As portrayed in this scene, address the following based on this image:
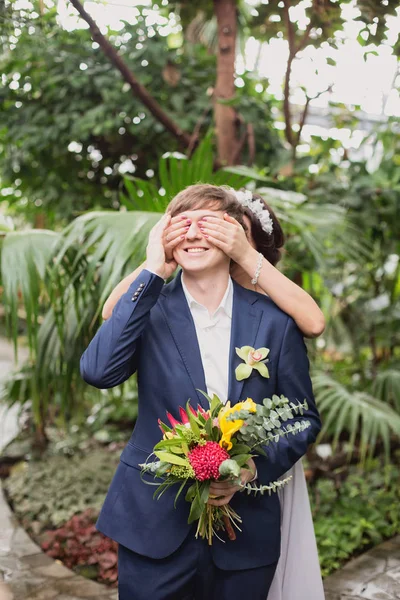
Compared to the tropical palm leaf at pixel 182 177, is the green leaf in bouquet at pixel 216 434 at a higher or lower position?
lower

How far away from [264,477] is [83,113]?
353 cm

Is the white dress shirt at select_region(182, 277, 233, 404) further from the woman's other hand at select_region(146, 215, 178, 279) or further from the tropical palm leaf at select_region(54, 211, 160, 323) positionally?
the tropical palm leaf at select_region(54, 211, 160, 323)

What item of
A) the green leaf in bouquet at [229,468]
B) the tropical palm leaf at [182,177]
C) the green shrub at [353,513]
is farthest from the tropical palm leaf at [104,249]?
the green shrub at [353,513]

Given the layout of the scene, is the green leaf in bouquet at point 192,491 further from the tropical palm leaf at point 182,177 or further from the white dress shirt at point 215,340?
the tropical palm leaf at point 182,177

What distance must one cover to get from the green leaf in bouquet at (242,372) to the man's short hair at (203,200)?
45 centimetres

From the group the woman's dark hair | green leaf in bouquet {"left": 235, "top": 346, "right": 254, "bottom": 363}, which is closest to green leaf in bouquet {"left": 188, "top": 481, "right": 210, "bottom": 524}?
green leaf in bouquet {"left": 235, "top": 346, "right": 254, "bottom": 363}

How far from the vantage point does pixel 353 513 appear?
3896 mm

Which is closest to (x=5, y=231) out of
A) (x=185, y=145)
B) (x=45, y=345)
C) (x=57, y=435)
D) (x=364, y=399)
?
(x=45, y=345)

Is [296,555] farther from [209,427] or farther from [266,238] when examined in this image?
[266,238]

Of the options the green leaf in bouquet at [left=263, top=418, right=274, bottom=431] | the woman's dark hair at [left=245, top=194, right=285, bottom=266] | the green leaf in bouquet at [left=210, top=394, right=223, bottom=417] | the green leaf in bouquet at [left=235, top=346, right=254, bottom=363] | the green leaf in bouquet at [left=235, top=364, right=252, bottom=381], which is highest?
the woman's dark hair at [left=245, top=194, right=285, bottom=266]

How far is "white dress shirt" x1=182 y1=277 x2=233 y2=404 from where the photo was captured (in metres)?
1.83

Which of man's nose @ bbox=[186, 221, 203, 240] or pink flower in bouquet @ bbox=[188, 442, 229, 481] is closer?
pink flower in bouquet @ bbox=[188, 442, 229, 481]

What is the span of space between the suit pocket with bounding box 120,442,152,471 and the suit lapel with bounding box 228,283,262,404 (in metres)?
0.29

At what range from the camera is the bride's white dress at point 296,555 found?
199cm
